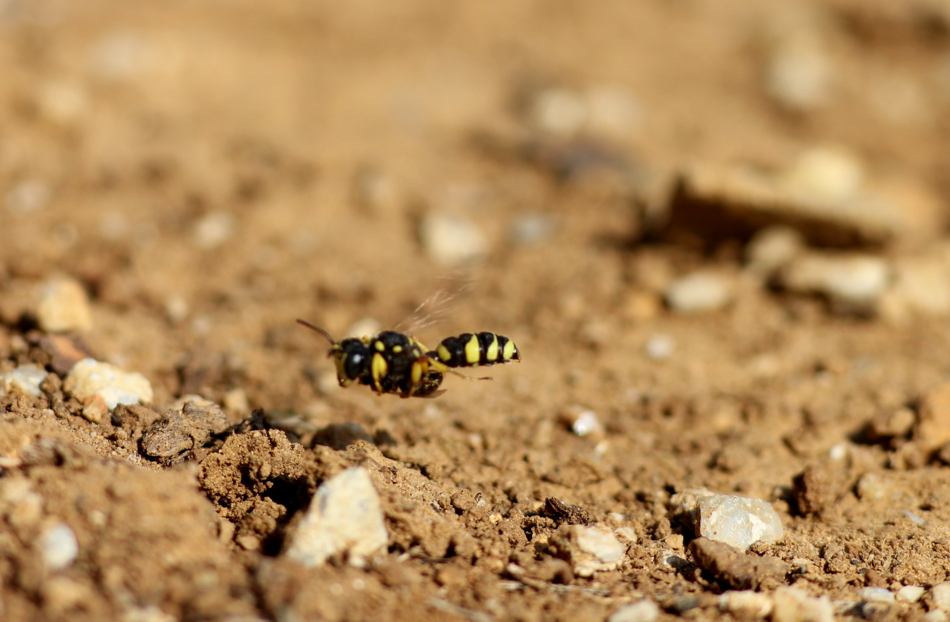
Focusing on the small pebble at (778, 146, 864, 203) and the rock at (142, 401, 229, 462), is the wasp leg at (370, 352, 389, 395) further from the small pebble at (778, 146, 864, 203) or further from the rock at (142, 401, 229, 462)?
the small pebble at (778, 146, 864, 203)

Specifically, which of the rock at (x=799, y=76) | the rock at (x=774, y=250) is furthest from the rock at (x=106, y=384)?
the rock at (x=799, y=76)

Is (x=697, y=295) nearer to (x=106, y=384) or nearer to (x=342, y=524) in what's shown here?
(x=342, y=524)

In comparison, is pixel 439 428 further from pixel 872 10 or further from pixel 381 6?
pixel 872 10

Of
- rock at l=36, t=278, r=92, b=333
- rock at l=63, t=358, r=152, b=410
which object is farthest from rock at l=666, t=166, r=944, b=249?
rock at l=36, t=278, r=92, b=333

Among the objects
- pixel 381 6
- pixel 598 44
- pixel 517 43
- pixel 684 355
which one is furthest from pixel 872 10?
pixel 684 355

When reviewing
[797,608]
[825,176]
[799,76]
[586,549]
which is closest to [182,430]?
[586,549]

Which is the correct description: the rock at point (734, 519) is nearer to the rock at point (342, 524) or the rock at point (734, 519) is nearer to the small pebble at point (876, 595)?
the small pebble at point (876, 595)
